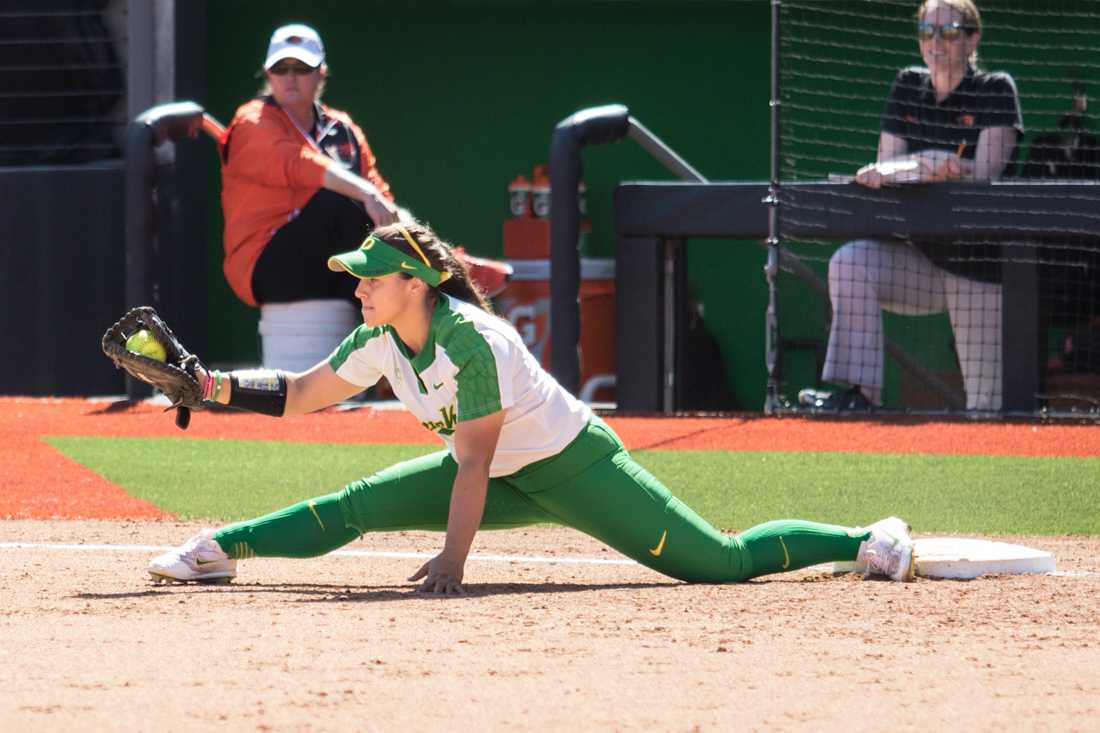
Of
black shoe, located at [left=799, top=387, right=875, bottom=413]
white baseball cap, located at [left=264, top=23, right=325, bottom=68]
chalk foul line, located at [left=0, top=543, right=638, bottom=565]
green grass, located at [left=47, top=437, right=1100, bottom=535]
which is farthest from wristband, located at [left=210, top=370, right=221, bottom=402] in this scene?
black shoe, located at [left=799, top=387, right=875, bottom=413]

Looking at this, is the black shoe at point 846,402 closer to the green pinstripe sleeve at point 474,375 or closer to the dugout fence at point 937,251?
the dugout fence at point 937,251

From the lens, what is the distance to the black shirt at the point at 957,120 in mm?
9602

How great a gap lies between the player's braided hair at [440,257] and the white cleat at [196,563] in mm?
1041

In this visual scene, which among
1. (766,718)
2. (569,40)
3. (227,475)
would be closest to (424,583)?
(766,718)

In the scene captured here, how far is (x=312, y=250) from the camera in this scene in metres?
9.80

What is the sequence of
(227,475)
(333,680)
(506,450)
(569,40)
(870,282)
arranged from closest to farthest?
1. (333,680)
2. (506,450)
3. (227,475)
4. (870,282)
5. (569,40)

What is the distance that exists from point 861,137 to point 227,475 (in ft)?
20.8

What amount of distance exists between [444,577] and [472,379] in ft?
1.93

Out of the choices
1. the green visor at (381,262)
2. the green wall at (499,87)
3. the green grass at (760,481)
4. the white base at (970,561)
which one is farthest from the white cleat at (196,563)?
the green wall at (499,87)


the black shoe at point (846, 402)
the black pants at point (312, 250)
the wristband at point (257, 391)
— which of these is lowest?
the black shoe at point (846, 402)

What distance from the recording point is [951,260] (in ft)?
31.9

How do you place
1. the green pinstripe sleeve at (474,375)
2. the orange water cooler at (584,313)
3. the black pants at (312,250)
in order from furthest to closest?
the orange water cooler at (584,313) → the black pants at (312,250) → the green pinstripe sleeve at (474,375)

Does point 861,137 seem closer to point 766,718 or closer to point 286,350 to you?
point 286,350

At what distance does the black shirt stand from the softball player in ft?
14.7
